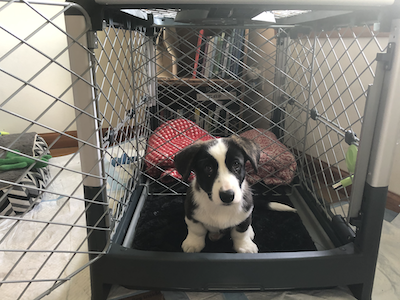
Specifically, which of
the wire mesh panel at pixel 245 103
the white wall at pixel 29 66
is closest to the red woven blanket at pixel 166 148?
the wire mesh panel at pixel 245 103

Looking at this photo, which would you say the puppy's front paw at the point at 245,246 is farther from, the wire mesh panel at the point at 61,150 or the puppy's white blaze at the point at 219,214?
the wire mesh panel at the point at 61,150

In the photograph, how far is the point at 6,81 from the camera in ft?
6.37

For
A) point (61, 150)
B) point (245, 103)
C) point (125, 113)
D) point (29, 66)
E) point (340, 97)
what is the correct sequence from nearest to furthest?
point (125, 113)
point (340, 97)
point (245, 103)
point (29, 66)
point (61, 150)

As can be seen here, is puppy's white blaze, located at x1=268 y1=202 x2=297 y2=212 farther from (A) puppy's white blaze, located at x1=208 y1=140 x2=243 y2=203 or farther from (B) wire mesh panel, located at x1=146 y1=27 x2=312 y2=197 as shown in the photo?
(A) puppy's white blaze, located at x1=208 y1=140 x2=243 y2=203

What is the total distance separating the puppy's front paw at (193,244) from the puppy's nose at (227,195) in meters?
0.23

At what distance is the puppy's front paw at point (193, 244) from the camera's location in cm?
86

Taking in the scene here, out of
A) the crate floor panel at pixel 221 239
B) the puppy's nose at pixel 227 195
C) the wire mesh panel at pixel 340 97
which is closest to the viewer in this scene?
the puppy's nose at pixel 227 195

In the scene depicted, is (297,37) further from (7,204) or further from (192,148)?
(7,204)

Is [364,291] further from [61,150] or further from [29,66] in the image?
[29,66]

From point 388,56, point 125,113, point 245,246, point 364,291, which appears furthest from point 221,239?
point 388,56

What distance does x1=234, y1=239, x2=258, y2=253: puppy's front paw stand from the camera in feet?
2.78

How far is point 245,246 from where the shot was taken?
859 mm

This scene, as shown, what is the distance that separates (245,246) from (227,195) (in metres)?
0.24

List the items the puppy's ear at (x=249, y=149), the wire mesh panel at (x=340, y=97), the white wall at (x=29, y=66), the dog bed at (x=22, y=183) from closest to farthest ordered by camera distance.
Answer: the puppy's ear at (x=249, y=149), the wire mesh panel at (x=340, y=97), the dog bed at (x=22, y=183), the white wall at (x=29, y=66)
